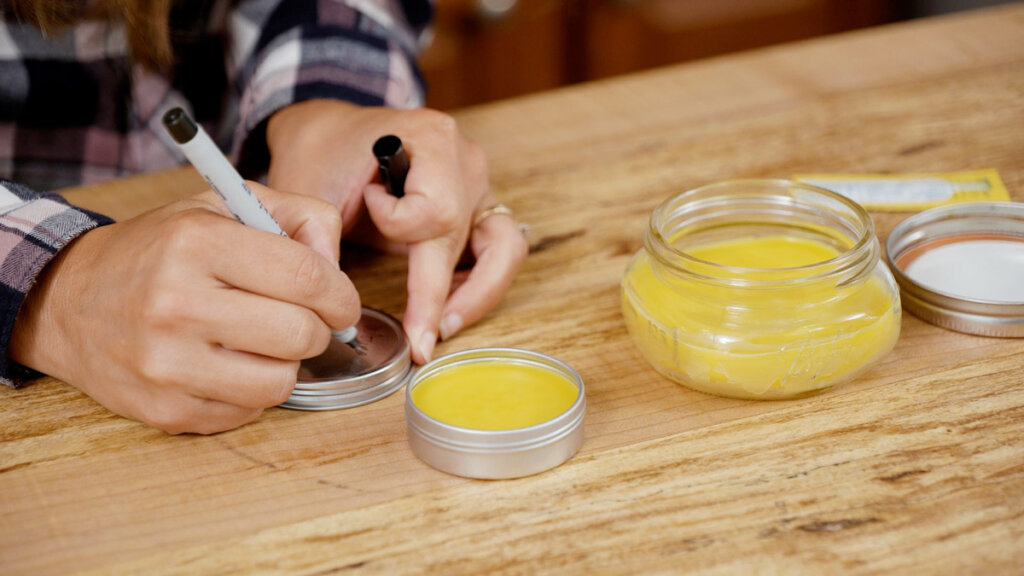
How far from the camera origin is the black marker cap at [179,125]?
85 cm

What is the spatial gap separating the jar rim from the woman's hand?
200 mm

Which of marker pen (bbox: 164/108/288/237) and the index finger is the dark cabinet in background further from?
marker pen (bbox: 164/108/288/237)

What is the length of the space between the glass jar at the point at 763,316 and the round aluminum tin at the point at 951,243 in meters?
0.07

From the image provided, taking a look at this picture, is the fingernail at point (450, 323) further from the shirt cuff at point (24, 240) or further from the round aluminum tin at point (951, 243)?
the round aluminum tin at point (951, 243)

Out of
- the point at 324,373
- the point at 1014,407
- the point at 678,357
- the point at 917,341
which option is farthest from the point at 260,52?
the point at 1014,407

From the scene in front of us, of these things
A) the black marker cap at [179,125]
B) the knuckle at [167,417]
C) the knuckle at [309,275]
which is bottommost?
the knuckle at [167,417]

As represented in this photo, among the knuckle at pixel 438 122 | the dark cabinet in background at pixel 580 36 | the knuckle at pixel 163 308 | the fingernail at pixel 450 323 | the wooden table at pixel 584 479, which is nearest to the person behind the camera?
the wooden table at pixel 584 479

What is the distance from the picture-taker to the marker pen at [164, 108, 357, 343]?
0.86m

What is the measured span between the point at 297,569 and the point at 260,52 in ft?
3.04

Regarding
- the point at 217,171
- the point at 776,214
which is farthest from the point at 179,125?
the point at 776,214

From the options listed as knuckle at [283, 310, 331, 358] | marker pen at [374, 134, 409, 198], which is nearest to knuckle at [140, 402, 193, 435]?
knuckle at [283, 310, 331, 358]

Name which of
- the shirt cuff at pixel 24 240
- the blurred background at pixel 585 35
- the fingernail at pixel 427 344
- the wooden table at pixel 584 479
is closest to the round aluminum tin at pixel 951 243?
the wooden table at pixel 584 479

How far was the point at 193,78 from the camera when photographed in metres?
1.68

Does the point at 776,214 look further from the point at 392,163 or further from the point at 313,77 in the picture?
the point at 313,77
